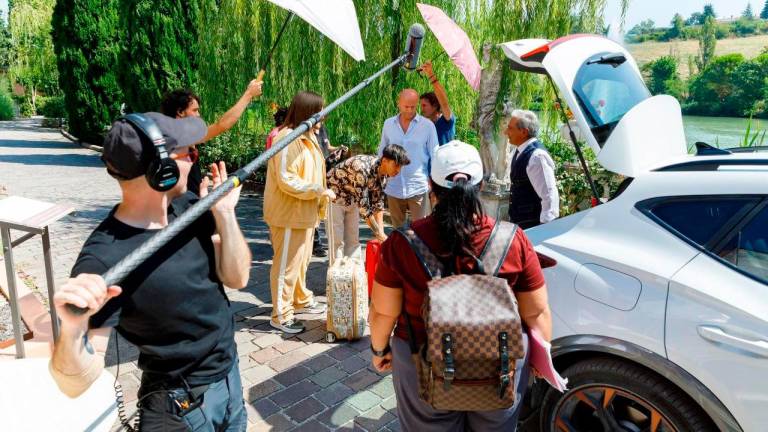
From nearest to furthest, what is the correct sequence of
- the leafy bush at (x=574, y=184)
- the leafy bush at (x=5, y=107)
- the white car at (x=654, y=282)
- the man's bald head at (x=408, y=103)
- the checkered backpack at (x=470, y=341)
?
the checkered backpack at (x=470, y=341) < the white car at (x=654, y=282) < the man's bald head at (x=408, y=103) < the leafy bush at (x=574, y=184) < the leafy bush at (x=5, y=107)

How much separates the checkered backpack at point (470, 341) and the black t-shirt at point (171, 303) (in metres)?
0.76

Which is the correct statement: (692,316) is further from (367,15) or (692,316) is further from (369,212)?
(367,15)

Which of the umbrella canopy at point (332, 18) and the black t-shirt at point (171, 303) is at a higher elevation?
the umbrella canopy at point (332, 18)

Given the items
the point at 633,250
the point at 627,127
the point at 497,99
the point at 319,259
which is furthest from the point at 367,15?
the point at 633,250

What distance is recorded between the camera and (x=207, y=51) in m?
9.49

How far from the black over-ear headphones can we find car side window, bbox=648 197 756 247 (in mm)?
2051

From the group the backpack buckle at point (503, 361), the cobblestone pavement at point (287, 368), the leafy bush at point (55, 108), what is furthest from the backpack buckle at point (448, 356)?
the leafy bush at point (55, 108)

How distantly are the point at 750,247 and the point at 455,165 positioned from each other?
52.2 inches

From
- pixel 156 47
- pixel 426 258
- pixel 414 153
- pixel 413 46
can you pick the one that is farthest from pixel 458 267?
pixel 156 47

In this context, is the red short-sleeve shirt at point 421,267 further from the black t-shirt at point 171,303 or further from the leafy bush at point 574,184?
the leafy bush at point 574,184

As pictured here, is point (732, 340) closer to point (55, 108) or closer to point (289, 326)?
point (289, 326)

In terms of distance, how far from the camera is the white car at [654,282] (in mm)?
2008

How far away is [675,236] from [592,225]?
0.37 metres

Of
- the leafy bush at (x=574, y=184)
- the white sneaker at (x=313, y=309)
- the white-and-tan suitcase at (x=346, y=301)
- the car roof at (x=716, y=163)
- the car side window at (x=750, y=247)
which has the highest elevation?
the car roof at (x=716, y=163)
